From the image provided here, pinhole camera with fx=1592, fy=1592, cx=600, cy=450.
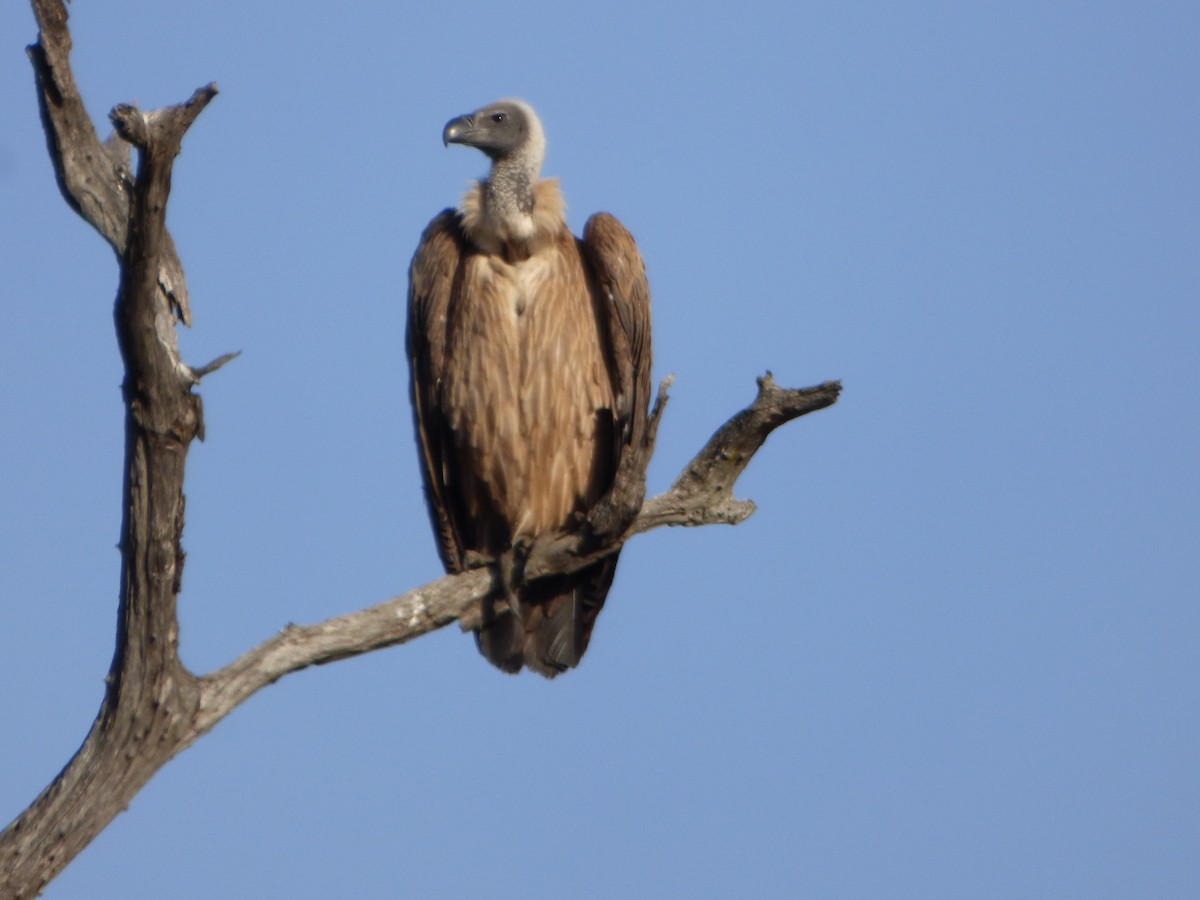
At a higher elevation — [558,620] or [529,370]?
[529,370]

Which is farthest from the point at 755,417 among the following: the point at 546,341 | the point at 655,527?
the point at 546,341

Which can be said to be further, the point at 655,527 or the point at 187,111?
the point at 655,527

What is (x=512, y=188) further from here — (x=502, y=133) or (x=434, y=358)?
(x=434, y=358)

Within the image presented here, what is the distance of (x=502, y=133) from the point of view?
26.5 ft

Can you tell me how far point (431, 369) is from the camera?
24.9 ft

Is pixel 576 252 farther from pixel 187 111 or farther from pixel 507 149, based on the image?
pixel 187 111

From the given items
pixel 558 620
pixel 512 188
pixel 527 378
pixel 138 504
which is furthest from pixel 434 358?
pixel 138 504

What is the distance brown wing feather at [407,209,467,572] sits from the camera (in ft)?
24.9

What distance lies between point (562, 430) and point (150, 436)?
2898 millimetres

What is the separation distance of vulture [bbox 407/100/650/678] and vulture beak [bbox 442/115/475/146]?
303 millimetres

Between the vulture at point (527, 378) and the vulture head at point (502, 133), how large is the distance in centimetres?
20

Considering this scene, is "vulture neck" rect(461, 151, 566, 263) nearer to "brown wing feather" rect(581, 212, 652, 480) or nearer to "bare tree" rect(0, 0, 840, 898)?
"brown wing feather" rect(581, 212, 652, 480)

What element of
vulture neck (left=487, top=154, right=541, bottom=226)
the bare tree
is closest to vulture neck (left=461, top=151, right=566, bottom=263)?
vulture neck (left=487, top=154, right=541, bottom=226)

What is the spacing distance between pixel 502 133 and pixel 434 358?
1301mm
